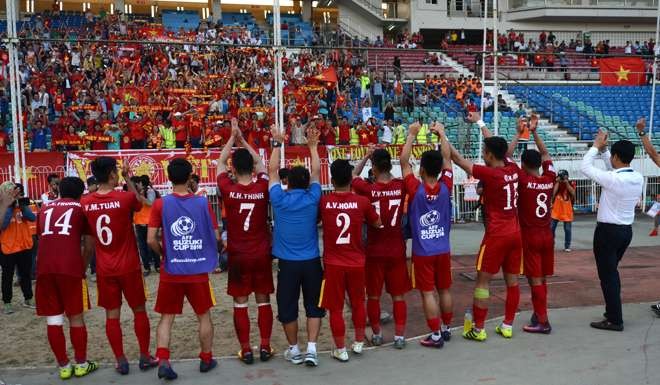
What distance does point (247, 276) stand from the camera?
19.2 feet

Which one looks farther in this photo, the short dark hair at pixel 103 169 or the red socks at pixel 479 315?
the red socks at pixel 479 315

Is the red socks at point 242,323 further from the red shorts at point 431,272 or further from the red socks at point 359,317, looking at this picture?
the red shorts at point 431,272

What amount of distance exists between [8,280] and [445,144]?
6.25m

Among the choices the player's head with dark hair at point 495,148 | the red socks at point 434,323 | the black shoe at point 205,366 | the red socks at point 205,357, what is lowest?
the black shoe at point 205,366

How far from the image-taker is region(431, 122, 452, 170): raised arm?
6246 mm

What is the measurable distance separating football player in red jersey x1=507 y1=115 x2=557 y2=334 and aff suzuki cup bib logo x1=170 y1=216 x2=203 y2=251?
11.2 feet

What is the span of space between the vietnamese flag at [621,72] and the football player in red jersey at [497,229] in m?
20.0

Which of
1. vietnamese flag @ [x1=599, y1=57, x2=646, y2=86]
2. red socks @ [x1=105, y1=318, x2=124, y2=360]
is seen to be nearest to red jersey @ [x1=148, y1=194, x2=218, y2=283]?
red socks @ [x1=105, y1=318, x2=124, y2=360]

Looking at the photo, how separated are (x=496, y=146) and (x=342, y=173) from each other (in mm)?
1687

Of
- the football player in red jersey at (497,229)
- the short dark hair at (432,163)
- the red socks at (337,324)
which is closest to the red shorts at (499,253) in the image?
the football player in red jersey at (497,229)

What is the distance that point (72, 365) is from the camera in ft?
19.0

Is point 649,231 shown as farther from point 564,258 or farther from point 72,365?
point 72,365

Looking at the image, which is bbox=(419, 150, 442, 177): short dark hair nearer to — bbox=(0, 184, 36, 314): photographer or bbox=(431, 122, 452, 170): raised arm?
bbox=(431, 122, 452, 170): raised arm

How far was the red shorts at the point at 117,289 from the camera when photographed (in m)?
5.66
